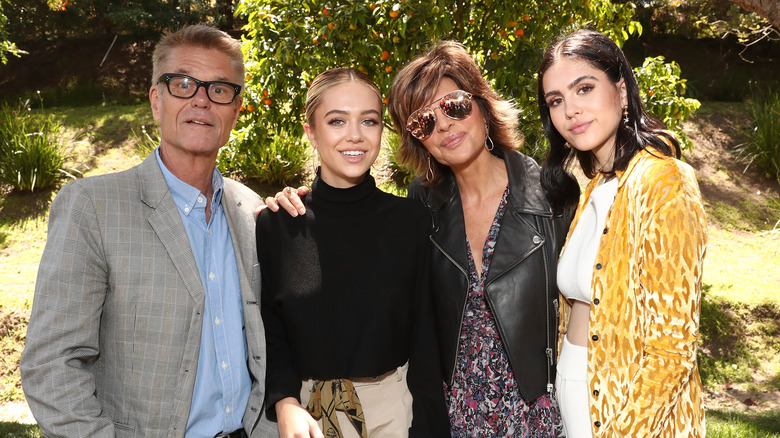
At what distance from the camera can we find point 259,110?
5266 millimetres

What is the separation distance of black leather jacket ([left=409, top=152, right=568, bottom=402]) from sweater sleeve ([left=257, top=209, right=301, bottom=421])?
28.2 inches

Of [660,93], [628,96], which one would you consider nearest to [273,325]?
[628,96]

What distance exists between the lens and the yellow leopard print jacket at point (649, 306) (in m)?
2.04

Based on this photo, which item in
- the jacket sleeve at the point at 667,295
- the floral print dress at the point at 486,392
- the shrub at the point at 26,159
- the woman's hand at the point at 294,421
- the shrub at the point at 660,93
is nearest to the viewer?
the jacket sleeve at the point at 667,295

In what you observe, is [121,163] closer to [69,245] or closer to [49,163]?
[49,163]

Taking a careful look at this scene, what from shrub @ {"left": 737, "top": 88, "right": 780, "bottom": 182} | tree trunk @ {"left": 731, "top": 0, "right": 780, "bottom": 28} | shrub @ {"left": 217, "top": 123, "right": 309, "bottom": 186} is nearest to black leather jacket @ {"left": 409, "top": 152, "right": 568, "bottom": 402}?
tree trunk @ {"left": 731, "top": 0, "right": 780, "bottom": 28}

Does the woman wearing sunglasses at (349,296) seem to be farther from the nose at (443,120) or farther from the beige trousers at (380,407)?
the nose at (443,120)

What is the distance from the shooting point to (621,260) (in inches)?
88.4

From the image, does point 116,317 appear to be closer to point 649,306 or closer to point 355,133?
point 355,133

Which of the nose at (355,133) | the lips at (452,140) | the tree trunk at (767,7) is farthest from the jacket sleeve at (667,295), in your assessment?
the tree trunk at (767,7)

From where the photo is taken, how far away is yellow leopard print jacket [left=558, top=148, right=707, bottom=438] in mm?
2041

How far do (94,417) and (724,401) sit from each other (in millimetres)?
6699

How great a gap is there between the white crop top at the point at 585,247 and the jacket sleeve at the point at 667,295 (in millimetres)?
291

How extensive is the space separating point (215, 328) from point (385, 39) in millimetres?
3023
